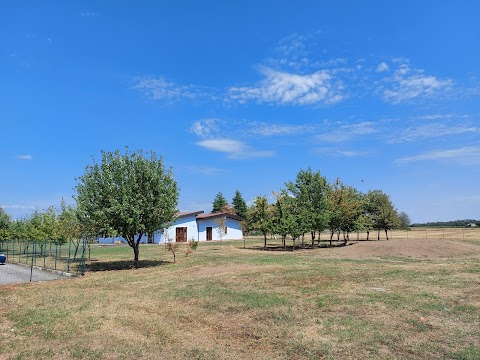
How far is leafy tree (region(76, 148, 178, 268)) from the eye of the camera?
2291 cm

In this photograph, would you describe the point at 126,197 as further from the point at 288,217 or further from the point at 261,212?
the point at 261,212

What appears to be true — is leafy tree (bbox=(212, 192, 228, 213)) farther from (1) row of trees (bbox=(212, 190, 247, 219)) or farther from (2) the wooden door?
(2) the wooden door

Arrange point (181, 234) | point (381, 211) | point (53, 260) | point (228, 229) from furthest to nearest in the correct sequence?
1. point (228, 229)
2. point (181, 234)
3. point (381, 211)
4. point (53, 260)

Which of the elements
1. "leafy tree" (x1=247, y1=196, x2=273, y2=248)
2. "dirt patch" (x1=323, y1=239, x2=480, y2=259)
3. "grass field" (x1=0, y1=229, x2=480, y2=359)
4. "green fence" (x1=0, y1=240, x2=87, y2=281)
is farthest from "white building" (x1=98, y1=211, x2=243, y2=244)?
"grass field" (x1=0, y1=229, x2=480, y2=359)

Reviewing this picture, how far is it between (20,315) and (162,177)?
14.3 metres

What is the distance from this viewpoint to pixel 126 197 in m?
22.7

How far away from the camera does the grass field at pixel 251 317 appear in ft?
25.9

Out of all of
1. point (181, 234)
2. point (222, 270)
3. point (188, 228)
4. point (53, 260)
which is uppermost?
point (188, 228)

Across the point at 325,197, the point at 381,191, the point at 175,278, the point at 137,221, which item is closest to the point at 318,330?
the point at 175,278

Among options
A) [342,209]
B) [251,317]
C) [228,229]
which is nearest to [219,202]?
[228,229]

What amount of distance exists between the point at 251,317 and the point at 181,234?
48.9 metres

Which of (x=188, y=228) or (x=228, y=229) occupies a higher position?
(x=188, y=228)

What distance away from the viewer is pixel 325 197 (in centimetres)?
4059

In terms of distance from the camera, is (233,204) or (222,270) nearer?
(222,270)
